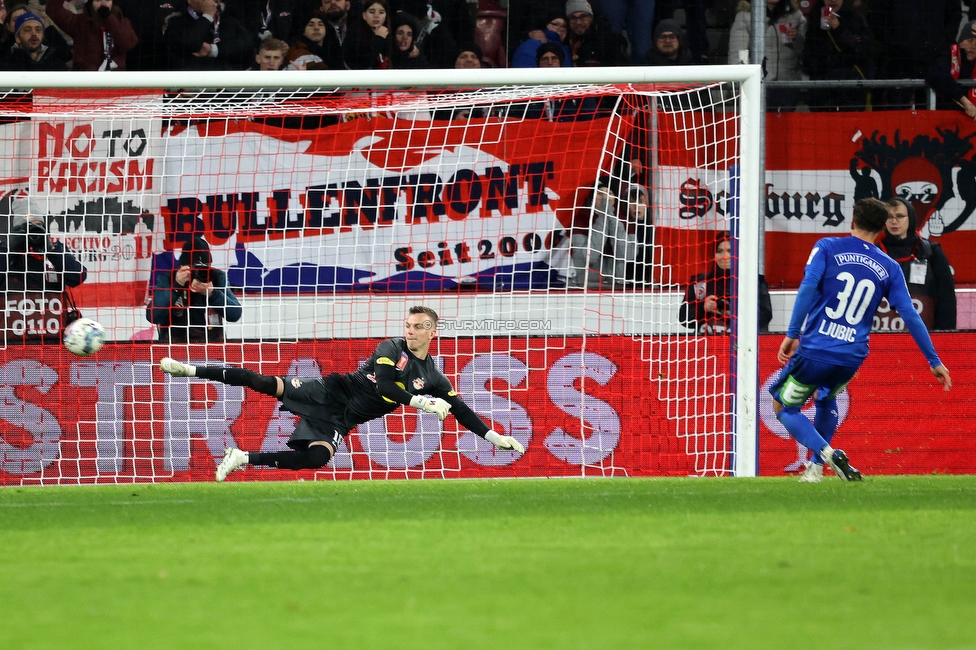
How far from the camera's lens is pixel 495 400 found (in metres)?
10.1

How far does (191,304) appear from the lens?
991 centimetres

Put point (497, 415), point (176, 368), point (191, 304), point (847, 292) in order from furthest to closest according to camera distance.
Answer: point (497, 415) → point (191, 304) → point (176, 368) → point (847, 292)

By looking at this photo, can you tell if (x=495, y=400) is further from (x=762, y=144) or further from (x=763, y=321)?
(x=762, y=144)

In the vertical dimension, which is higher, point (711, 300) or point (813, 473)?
point (711, 300)

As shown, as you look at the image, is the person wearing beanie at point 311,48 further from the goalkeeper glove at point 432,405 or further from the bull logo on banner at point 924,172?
the goalkeeper glove at point 432,405

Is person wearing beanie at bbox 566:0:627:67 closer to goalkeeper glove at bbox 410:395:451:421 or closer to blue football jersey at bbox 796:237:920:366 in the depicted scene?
blue football jersey at bbox 796:237:920:366

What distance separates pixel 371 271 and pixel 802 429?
4246mm

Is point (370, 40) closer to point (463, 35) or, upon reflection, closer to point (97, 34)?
point (463, 35)

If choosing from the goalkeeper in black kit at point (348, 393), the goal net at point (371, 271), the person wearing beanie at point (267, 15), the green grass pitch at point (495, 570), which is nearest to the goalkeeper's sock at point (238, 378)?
the goalkeeper in black kit at point (348, 393)

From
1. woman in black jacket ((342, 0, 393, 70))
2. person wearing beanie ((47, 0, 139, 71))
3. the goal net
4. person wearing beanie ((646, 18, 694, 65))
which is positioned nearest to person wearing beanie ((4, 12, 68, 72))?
person wearing beanie ((47, 0, 139, 71))

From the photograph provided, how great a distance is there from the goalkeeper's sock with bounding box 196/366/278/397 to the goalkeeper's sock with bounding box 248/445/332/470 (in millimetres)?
445

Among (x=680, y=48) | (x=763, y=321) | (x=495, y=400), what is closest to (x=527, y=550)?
(x=495, y=400)

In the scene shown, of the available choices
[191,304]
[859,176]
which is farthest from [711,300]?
[191,304]

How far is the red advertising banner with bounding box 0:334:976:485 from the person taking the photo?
980 cm
